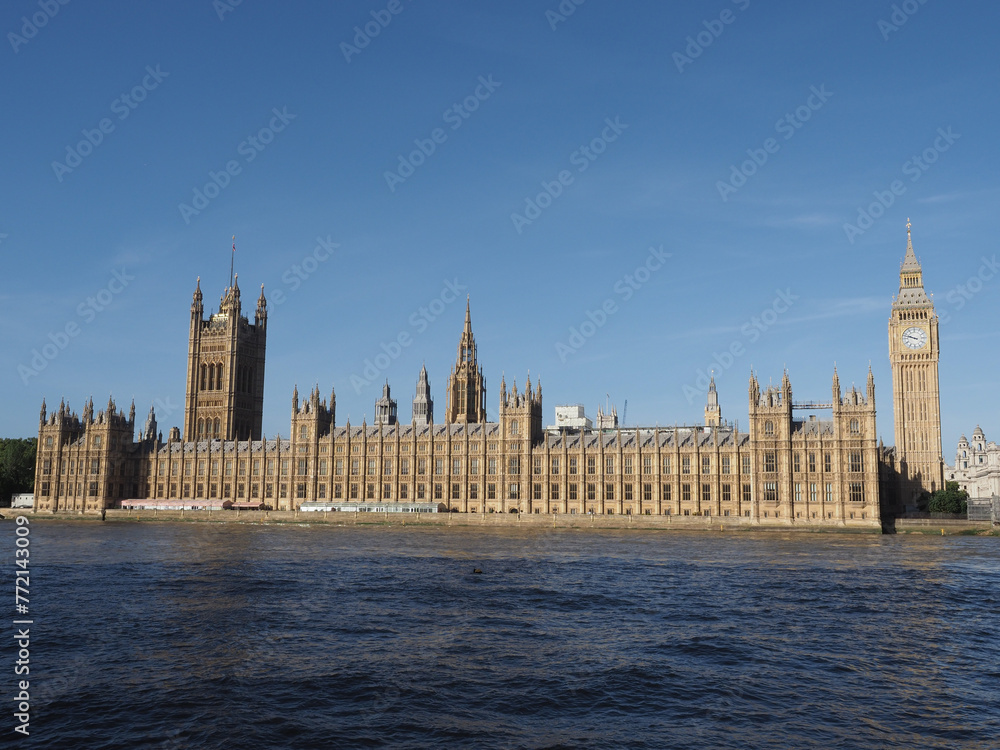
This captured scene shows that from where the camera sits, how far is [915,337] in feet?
502

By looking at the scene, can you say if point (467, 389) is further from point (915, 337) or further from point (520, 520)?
point (915, 337)

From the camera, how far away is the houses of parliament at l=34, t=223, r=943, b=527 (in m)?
115

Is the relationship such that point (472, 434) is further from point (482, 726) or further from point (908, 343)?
point (482, 726)

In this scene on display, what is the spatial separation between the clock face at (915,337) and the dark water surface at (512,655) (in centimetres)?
9252

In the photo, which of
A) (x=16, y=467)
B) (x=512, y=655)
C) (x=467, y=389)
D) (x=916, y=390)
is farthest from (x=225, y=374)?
(x=512, y=655)

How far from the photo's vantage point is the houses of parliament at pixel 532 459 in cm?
11544

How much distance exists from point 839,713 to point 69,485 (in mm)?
154642

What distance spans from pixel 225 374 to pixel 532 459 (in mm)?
81956

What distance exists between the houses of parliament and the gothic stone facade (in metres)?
0.20

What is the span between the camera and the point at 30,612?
146ft

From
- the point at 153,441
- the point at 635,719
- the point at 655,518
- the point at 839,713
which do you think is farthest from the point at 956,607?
the point at 153,441

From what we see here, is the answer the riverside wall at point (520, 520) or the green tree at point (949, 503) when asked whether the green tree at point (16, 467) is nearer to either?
the riverside wall at point (520, 520)

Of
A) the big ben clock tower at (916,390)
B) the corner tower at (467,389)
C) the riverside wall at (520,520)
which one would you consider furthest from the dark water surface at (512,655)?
the corner tower at (467,389)

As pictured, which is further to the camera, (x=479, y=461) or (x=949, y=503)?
(x=479, y=461)
